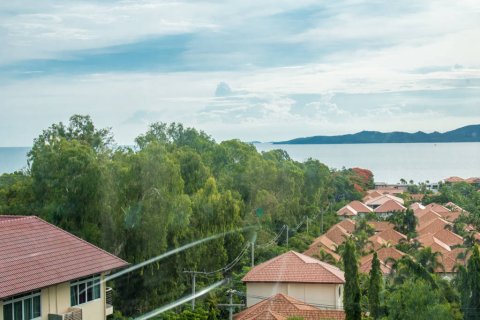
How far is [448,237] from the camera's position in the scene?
189 ft

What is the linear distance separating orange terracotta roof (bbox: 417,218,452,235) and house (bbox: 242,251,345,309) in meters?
32.9

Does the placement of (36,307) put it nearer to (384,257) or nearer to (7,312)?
(7,312)

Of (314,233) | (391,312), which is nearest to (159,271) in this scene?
(391,312)

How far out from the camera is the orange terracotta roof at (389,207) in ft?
264

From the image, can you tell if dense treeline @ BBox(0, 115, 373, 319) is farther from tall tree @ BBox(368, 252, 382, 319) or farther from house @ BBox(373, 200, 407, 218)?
house @ BBox(373, 200, 407, 218)


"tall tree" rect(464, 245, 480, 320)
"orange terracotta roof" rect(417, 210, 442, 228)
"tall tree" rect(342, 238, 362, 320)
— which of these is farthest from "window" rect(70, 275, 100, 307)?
"orange terracotta roof" rect(417, 210, 442, 228)

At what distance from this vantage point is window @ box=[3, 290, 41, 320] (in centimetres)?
1901

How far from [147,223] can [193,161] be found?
12.4 m

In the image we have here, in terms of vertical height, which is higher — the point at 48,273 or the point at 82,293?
the point at 48,273

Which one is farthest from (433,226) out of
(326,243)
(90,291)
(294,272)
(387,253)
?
(90,291)

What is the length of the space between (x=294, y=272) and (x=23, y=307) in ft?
47.9

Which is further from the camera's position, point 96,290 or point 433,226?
point 433,226

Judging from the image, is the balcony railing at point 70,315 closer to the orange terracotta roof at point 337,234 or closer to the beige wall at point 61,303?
the beige wall at point 61,303

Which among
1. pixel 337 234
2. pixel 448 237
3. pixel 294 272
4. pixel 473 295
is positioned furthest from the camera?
pixel 448 237
